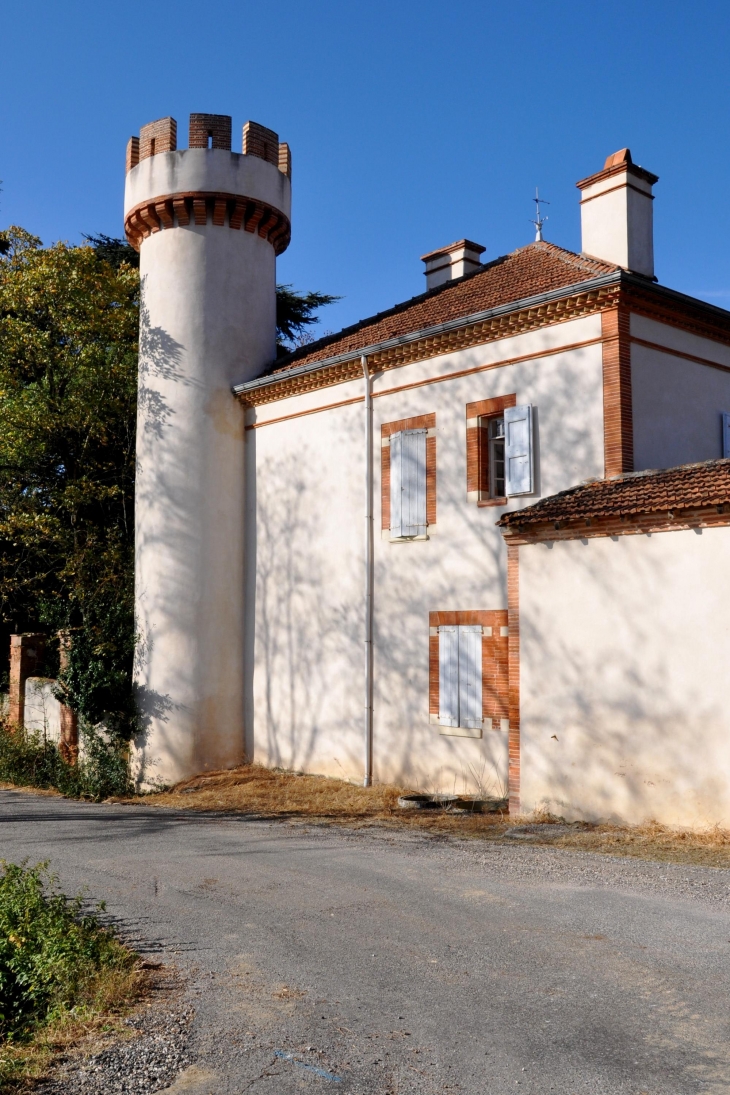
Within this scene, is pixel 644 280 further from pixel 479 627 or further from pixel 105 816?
pixel 105 816

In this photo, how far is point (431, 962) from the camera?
608 centimetres

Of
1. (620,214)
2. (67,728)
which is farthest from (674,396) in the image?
(67,728)

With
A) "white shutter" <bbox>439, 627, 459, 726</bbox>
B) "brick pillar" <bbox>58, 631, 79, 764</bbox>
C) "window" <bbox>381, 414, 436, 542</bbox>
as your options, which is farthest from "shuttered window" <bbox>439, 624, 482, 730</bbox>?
"brick pillar" <bbox>58, 631, 79, 764</bbox>

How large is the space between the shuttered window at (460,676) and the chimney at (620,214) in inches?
235

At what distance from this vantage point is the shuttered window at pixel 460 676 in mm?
14078

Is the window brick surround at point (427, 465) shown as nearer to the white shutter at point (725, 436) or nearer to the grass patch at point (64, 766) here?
the white shutter at point (725, 436)

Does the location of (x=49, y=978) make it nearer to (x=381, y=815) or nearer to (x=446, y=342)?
(x=381, y=815)

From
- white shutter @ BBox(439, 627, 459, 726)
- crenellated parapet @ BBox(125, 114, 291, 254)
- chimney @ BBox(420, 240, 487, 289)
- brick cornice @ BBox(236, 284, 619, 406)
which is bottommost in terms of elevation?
white shutter @ BBox(439, 627, 459, 726)

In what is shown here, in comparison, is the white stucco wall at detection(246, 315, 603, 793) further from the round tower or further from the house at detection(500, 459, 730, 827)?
the house at detection(500, 459, 730, 827)

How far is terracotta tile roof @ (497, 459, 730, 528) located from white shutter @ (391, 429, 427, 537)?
277 cm

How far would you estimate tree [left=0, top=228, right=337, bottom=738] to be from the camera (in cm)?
1978

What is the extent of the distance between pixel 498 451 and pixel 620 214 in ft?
13.3

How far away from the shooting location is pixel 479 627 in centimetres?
1415

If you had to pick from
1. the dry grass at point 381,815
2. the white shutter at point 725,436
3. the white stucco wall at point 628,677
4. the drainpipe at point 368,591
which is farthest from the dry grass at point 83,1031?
the white shutter at point 725,436
